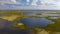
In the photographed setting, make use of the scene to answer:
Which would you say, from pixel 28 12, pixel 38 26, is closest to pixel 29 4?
pixel 28 12

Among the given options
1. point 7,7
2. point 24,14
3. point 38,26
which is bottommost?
point 38,26

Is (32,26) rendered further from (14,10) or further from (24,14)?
(14,10)

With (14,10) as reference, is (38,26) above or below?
below

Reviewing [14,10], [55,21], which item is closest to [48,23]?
[55,21]

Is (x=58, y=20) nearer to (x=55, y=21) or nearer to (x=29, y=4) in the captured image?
(x=55, y=21)

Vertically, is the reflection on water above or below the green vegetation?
above

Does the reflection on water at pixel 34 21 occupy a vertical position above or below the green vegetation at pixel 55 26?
above

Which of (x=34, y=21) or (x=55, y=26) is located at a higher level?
(x=34, y=21)

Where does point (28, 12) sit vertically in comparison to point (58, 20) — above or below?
above
